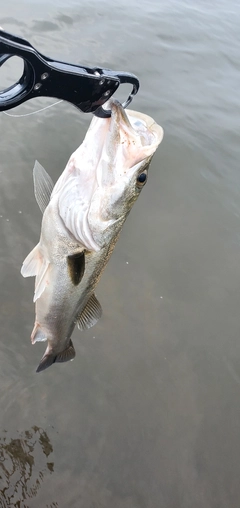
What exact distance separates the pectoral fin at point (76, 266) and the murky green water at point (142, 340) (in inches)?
54.6

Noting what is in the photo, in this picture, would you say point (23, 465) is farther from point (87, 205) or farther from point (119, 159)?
point (119, 159)

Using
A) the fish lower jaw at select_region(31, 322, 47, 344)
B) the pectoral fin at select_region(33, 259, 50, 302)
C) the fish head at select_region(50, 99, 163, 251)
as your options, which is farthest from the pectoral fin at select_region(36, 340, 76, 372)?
the fish head at select_region(50, 99, 163, 251)

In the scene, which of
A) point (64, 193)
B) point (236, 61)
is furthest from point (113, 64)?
point (64, 193)

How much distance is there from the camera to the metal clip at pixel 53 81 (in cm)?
140

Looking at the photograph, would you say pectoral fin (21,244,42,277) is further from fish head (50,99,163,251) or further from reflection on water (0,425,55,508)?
reflection on water (0,425,55,508)

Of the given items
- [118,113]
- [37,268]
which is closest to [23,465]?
[37,268]

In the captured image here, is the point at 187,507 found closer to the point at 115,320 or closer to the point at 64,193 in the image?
the point at 115,320

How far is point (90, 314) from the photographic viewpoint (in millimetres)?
2703

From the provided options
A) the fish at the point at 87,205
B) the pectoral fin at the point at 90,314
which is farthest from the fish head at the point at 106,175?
the pectoral fin at the point at 90,314

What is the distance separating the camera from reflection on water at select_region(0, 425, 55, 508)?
2811 millimetres

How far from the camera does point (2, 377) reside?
3.27 meters

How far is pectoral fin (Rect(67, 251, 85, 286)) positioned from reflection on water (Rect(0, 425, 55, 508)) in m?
1.47

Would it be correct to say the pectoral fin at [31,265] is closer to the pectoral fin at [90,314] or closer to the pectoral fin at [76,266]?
the pectoral fin at [76,266]

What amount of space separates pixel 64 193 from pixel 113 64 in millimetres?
5058
